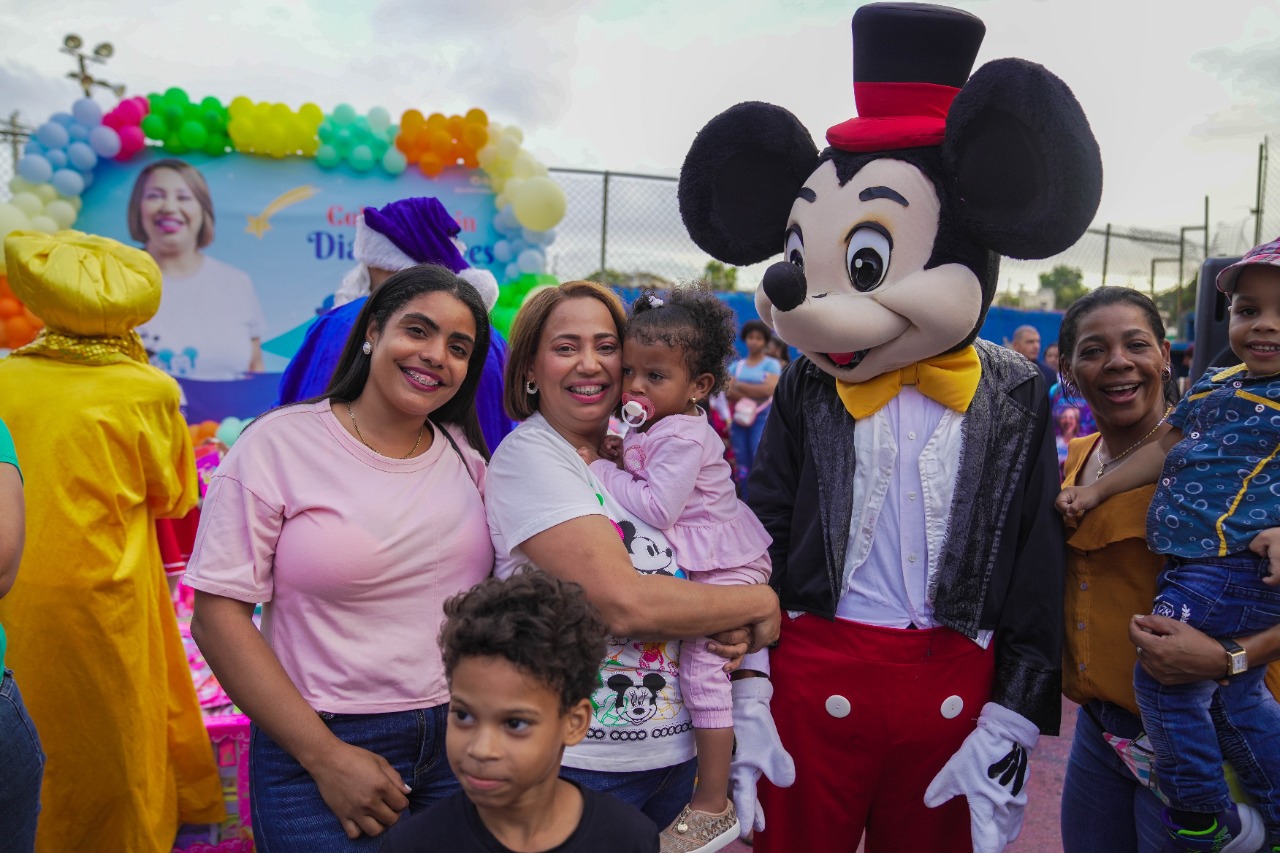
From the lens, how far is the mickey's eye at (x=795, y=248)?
2385 millimetres

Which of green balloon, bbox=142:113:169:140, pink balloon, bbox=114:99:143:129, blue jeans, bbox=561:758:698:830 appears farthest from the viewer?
green balloon, bbox=142:113:169:140

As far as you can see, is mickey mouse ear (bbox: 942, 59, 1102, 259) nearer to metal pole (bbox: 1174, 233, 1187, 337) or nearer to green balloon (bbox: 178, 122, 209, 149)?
green balloon (bbox: 178, 122, 209, 149)

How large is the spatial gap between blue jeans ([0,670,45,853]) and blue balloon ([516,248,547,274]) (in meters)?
5.68

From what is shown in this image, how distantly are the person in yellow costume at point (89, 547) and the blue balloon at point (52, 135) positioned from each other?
14.5ft

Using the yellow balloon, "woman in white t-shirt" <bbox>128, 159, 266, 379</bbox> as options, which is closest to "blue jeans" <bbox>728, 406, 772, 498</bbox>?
the yellow balloon

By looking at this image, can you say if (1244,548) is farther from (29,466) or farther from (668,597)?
(29,466)

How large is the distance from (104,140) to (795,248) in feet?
21.3

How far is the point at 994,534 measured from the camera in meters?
2.23

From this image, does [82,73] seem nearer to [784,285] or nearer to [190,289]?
[190,289]

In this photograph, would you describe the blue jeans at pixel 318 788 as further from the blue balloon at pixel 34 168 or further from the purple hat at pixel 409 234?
the blue balloon at pixel 34 168

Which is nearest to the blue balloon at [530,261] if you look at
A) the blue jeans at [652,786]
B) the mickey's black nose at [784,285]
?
the mickey's black nose at [784,285]

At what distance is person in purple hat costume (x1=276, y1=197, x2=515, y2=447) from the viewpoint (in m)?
2.78

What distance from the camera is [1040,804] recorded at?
396 centimetres

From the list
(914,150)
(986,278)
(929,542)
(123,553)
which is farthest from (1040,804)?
(123,553)
